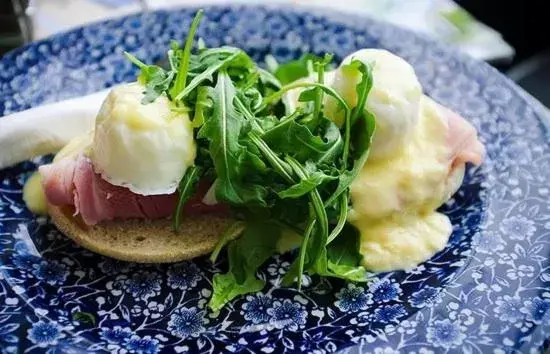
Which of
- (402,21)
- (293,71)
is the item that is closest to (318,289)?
(293,71)

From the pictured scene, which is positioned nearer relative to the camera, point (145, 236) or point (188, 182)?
point (188, 182)

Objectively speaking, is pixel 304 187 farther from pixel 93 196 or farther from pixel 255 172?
pixel 93 196

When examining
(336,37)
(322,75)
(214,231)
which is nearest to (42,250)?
(214,231)

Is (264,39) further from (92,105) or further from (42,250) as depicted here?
(42,250)

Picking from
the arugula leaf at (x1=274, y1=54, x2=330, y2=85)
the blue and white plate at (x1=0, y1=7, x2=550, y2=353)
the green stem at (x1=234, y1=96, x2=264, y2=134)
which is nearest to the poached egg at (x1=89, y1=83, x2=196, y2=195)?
the green stem at (x1=234, y1=96, x2=264, y2=134)

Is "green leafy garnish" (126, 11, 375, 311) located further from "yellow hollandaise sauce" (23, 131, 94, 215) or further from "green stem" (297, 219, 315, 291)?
"yellow hollandaise sauce" (23, 131, 94, 215)

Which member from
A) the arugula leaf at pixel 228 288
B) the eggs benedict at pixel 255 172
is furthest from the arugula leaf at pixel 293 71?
the arugula leaf at pixel 228 288

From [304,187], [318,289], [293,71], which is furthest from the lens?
[293,71]
